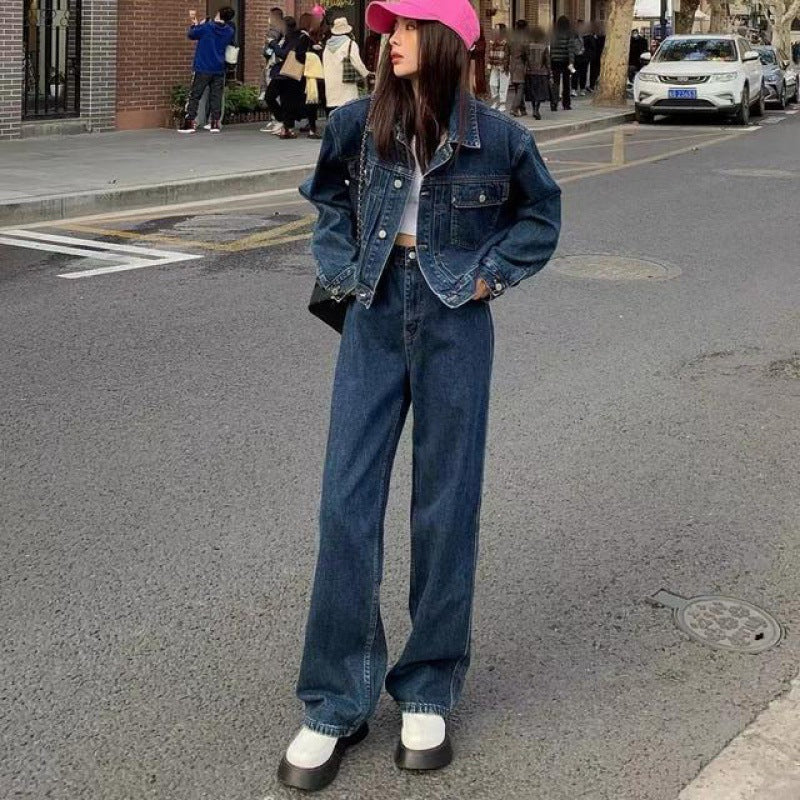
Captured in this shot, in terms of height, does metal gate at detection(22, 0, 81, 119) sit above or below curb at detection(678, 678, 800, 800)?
above

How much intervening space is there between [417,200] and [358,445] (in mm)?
608

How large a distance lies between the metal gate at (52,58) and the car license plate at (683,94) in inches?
444

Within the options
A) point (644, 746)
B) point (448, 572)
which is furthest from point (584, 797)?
point (448, 572)

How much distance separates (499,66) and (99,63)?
7.77 meters

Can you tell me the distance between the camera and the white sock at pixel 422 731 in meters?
3.25

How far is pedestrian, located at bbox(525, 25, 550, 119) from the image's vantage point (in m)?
24.2

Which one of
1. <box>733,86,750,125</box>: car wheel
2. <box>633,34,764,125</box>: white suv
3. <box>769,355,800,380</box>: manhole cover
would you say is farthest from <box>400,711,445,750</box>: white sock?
<box>733,86,750,125</box>: car wheel

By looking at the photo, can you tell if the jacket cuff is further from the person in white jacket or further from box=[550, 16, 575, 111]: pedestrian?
box=[550, 16, 575, 111]: pedestrian

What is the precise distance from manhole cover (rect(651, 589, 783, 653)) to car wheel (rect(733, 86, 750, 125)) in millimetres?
22347

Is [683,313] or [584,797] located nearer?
[584,797]

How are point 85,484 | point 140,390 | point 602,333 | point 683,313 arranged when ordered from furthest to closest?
point 683,313 → point 602,333 → point 140,390 → point 85,484

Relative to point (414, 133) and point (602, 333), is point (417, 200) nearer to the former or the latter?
point (414, 133)

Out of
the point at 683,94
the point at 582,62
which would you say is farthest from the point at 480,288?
the point at 582,62

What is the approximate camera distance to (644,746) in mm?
3389
